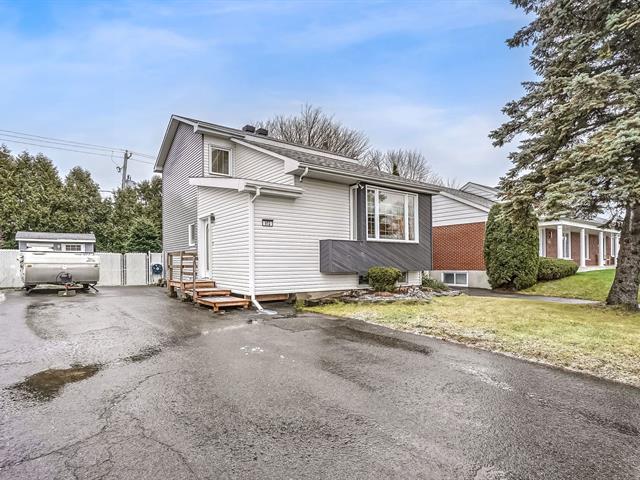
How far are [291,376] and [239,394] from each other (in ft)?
2.48

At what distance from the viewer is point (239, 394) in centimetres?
380

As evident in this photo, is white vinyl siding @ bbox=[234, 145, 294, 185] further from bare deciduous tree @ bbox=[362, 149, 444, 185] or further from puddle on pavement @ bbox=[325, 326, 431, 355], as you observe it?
bare deciduous tree @ bbox=[362, 149, 444, 185]

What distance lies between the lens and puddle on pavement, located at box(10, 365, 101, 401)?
12.6ft

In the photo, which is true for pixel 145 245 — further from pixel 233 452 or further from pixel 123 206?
pixel 233 452

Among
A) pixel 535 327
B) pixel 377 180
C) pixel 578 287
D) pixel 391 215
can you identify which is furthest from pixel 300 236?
pixel 578 287

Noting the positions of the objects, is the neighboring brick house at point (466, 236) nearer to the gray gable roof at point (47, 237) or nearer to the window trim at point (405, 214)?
the window trim at point (405, 214)

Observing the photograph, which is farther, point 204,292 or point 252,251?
point 204,292

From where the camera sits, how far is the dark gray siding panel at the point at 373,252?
11031 millimetres

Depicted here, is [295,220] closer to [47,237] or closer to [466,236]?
[466,236]

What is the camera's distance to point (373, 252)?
1177 centimetres

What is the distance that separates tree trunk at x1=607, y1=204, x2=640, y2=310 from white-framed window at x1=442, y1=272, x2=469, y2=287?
29.0ft

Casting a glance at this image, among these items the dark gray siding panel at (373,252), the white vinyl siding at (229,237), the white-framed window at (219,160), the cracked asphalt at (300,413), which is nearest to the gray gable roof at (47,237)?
the white-framed window at (219,160)

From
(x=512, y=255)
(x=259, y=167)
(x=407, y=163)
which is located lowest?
(x=512, y=255)

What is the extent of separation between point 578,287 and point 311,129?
21555 millimetres
